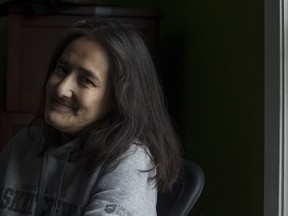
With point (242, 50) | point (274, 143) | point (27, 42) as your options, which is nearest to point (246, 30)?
point (242, 50)

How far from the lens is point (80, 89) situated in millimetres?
1140

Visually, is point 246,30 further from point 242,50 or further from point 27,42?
point 27,42

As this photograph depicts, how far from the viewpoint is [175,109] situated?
6.66 feet

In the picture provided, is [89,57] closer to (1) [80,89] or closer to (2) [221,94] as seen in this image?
(1) [80,89]

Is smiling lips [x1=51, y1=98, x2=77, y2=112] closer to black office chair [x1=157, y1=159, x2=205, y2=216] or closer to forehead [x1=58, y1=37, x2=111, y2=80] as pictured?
forehead [x1=58, y1=37, x2=111, y2=80]

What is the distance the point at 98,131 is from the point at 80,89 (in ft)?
0.33

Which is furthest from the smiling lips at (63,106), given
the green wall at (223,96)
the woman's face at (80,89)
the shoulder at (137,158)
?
the green wall at (223,96)

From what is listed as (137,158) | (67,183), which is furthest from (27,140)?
(137,158)

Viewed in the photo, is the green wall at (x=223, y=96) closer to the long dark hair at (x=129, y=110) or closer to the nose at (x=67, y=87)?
the long dark hair at (x=129, y=110)

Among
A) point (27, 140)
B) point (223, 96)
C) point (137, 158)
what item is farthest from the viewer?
point (223, 96)

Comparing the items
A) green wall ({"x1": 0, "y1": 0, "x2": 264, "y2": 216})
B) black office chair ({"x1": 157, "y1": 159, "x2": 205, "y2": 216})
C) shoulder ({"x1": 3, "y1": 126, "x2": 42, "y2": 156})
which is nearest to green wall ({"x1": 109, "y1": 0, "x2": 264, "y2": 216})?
green wall ({"x1": 0, "y1": 0, "x2": 264, "y2": 216})

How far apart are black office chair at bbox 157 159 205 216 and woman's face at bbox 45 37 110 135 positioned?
232 mm

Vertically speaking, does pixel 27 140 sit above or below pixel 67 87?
below

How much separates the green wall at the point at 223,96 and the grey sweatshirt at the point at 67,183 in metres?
0.35
